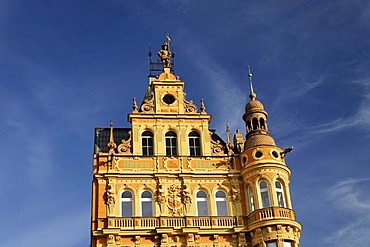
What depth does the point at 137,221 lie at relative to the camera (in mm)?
41156

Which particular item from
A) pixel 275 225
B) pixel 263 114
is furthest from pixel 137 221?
pixel 263 114

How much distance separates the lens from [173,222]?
41.4m

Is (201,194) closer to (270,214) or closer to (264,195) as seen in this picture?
(264,195)

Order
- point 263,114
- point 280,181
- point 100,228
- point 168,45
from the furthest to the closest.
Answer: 1. point 168,45
2. point 263,114
3. point 280,181
4. point 100,228

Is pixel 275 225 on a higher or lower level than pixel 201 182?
lower

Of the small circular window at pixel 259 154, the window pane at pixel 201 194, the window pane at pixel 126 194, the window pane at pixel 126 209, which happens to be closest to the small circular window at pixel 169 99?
the window pane at pixel 201 194

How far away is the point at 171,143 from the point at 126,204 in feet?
19.7

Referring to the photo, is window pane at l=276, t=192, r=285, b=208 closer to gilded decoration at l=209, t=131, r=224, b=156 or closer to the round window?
the round window

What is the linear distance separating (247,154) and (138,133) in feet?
26.9

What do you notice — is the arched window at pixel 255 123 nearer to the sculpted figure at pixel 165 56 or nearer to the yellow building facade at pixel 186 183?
the yellow building facade at pixel 186 183

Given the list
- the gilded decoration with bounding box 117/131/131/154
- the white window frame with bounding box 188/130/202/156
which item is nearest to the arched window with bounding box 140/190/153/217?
the gilded decoration with bounding box 117/131/131/154

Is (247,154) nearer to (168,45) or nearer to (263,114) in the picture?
(263,114)

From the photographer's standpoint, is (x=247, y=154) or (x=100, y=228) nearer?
(x=100, y=228)

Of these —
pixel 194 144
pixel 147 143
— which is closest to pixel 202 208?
pixel 194 144
